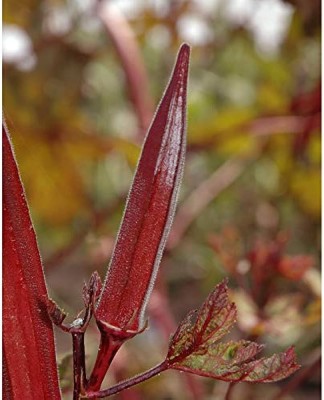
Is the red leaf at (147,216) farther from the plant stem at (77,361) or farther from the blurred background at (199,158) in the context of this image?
the blurred background at (199,158)

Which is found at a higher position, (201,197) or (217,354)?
(217,354)

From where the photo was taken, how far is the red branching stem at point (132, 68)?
0.87 metres

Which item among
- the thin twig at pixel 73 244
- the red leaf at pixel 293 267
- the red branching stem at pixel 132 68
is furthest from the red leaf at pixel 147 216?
the red branching stem at pixel 132 68

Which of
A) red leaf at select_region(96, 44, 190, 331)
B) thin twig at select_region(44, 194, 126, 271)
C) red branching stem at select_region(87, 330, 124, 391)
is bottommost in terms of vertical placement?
thin twig at select_region(44, 194, 126, 271)

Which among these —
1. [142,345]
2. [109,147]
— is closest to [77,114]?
[109,147]

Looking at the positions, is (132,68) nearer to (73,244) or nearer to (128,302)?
(73,244)

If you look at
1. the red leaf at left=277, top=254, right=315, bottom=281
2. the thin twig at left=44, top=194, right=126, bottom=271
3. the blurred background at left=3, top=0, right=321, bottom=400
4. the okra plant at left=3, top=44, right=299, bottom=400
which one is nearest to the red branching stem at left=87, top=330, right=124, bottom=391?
the okra plant at left=3, top=44, right=299, bottom=400

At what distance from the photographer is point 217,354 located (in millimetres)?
241

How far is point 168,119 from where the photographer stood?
23cm

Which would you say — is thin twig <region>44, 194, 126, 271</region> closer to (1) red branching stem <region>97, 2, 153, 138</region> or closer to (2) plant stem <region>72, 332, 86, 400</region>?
(1) red branching stem <region>97, 2, 153, 138</region>

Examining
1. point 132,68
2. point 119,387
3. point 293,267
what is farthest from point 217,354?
point 132,68

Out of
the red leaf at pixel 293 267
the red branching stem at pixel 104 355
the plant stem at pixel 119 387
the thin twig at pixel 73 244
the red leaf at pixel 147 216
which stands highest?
the red leaf at pixel 147 216

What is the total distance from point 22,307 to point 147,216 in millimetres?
46

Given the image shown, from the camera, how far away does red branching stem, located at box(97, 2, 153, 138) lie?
87cm
